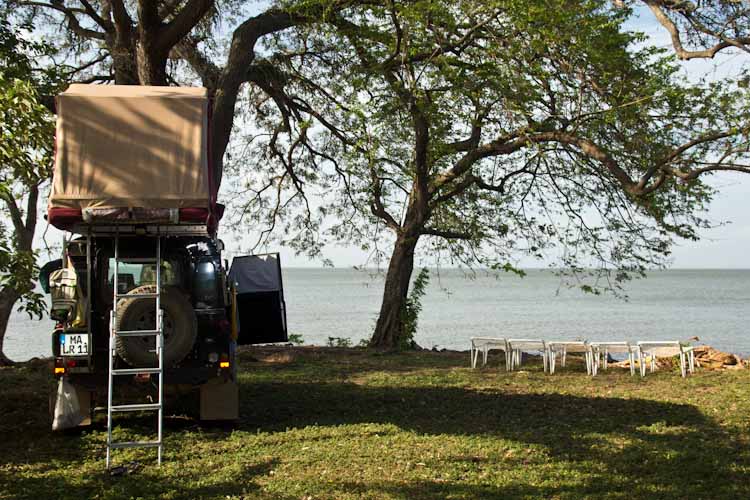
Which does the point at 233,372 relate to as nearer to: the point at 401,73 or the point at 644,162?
the point at 401,73

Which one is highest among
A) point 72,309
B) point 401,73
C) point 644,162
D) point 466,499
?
point 401,73

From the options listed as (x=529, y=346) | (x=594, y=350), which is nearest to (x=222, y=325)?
(x=529, y=346)

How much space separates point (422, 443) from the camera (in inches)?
375

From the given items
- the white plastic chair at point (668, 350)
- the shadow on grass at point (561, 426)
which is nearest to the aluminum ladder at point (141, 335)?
the shadow on grass at point (561, 426)

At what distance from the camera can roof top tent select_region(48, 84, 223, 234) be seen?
9.23 metres

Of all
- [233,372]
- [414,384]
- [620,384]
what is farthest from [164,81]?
[620,384]

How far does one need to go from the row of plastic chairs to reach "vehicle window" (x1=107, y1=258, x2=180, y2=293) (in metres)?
7.85

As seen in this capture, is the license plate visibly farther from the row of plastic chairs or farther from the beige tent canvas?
the row of plastic chairs

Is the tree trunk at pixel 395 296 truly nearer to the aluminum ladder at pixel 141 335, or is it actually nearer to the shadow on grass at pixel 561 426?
the shadow on grass at pixel 561 426

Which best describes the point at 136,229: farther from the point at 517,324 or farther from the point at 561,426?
the point at 517,324

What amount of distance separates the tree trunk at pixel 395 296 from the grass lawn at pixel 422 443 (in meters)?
6.45

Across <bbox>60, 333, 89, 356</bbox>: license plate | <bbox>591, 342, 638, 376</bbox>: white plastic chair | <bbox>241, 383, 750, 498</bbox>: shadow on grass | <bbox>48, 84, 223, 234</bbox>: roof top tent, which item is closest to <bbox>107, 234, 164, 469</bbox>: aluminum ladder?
<bbox>60, 333, 89, 356</bbox>: license plate

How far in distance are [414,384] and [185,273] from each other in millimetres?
5517

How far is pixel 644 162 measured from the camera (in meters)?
17.5
